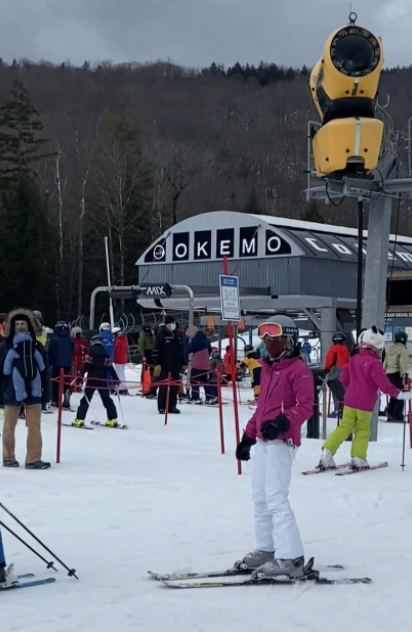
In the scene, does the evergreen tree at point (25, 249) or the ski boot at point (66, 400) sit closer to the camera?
the ski boot at point (66, 400)

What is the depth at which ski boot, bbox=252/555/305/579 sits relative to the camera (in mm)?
5492

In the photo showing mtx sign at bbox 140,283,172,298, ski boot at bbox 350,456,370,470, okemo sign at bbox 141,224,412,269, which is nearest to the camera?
ski boot at bbox 350,456,370,470

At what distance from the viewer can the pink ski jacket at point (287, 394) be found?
5695 mm

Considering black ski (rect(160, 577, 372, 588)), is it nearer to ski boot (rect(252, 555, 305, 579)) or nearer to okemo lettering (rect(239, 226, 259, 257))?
ski boot (rect(252, 555, 305, 579))

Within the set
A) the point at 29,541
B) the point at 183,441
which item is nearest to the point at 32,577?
the point at 29,541

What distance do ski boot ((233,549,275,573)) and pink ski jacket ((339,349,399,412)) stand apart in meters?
4.65

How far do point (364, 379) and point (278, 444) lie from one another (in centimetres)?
472

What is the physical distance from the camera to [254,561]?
5.70m

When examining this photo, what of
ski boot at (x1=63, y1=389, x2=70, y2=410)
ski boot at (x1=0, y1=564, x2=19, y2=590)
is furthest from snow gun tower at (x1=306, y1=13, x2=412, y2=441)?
ski boot at (x1=0, y1=564, x2=19, y2=590)

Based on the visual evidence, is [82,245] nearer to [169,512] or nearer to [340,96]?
[340,96]

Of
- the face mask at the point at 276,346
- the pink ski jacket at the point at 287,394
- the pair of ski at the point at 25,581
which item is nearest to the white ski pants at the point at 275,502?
the pink ski jacket at the point at 287,394

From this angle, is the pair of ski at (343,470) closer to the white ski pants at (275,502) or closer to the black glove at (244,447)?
the black glove at (244,447)

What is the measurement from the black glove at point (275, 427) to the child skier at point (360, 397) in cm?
472

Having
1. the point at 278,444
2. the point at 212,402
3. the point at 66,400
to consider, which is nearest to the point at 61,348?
the point at 66,400
